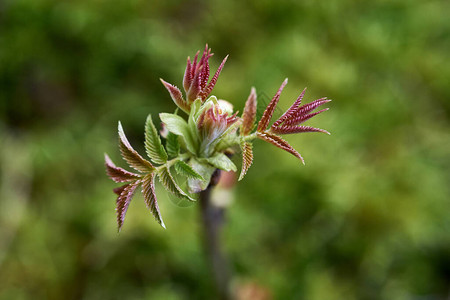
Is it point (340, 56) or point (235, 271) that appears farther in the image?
point (340, 56)

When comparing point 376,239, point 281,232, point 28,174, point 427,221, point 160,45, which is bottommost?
point 28,174

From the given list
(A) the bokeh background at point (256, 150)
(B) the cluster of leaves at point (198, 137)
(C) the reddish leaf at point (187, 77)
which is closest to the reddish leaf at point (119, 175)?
(B) the cluster of leaves at point (198, 137)

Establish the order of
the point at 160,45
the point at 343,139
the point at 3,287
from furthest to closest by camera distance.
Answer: the point at 160,45 < the point at 343,139 < the point at 3,287

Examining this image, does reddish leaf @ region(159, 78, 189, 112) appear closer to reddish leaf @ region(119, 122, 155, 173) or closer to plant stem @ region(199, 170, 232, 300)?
reddish leaf @ region(119, 122, 155, 173)

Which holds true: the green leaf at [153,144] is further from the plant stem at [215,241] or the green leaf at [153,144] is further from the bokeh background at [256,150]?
the bokeh background at [256,150]

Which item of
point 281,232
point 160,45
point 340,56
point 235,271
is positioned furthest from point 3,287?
point 340,56

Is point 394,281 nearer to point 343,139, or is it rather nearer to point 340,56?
point 343,139

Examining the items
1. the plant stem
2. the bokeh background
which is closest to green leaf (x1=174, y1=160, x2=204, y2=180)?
the plant stem
